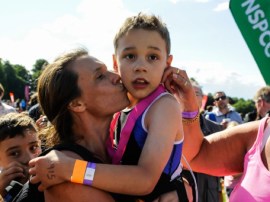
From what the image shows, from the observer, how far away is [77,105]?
2166 millimetres

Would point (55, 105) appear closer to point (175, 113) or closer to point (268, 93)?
point (175, 113)

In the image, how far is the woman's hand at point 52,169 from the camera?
1.87 m

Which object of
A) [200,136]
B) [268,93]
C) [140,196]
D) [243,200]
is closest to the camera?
[140,196]

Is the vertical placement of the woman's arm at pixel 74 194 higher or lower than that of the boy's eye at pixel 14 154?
lower

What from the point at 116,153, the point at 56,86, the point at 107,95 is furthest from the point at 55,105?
the point at 116,153

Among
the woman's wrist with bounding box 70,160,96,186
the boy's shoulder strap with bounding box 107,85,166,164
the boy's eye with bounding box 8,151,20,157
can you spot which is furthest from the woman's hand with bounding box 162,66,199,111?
the boy's eye with bounding box 8,151,20,157

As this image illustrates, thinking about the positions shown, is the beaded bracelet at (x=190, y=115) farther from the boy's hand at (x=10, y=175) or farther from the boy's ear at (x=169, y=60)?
the boy's hand at (x=10, y=175)

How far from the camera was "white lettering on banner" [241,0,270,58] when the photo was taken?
2.48 meters

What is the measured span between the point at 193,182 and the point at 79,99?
95 centimetres

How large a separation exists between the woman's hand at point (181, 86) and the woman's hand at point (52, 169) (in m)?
0.83

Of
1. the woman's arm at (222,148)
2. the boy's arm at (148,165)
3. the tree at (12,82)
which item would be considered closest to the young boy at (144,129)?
the boy's arm at (148,165)

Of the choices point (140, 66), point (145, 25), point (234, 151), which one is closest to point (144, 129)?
point (140, 66)

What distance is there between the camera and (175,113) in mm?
2146

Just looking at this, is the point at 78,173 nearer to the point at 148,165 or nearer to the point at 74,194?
the point at 74,194
